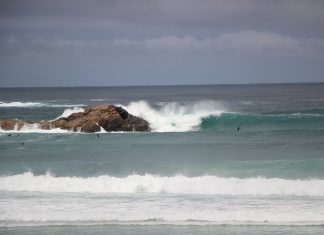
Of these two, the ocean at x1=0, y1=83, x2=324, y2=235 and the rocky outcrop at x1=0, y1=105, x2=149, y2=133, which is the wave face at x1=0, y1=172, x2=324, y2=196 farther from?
the rocky outcrop at x1=0, y1=105, x2=149, y2=133

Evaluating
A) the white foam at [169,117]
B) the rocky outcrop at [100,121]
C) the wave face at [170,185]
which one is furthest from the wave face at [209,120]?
the wave face at [170,185]

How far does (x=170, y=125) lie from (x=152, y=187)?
64.6 ft

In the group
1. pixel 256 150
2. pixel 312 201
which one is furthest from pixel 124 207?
pixel 256 150

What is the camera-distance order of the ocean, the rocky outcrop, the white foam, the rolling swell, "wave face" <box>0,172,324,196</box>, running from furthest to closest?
the rolling swell < the white foam < the rocky outcrop < "wave face" <box>0,172,324,196</box> < the ocean

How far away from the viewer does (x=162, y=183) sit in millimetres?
17891

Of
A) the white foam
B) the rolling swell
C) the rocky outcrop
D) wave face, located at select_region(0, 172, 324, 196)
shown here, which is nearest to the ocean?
wave face, located at select_region(0, 172, 324, 196)

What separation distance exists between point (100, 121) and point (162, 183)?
15.5 meters

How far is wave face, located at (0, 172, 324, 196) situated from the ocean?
3 centimetres

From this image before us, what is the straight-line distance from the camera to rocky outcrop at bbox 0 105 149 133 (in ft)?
108

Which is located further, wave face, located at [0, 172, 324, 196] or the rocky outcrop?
the rocky outcrop

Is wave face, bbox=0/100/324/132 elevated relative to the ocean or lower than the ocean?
elevated

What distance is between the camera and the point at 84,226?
13.6m

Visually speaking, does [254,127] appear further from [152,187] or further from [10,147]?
[152,187]

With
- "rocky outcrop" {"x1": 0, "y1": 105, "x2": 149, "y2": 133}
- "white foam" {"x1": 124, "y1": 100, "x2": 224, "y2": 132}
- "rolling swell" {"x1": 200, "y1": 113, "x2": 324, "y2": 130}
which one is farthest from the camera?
"rolling swell" {"x1": 200, "y1": 113, "x2": 324, "y2": 130}
